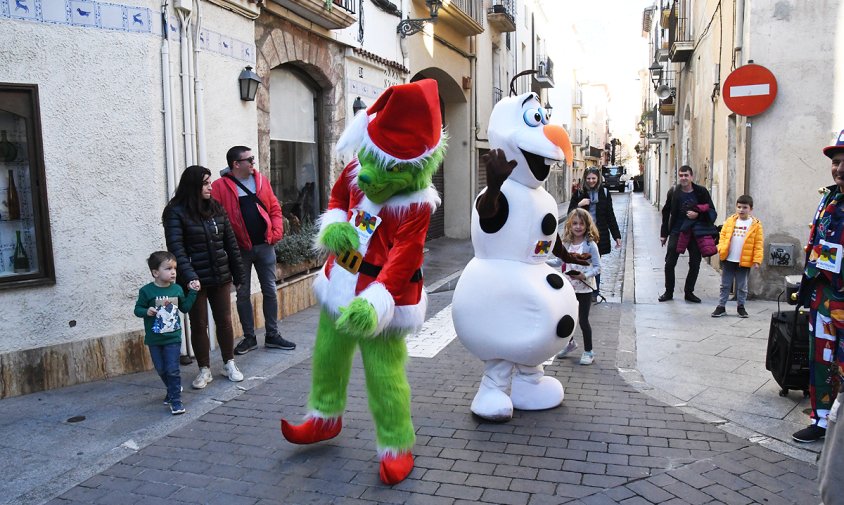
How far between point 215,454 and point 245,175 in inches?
115

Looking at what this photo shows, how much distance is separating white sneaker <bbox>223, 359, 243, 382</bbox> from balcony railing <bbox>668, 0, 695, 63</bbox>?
13.8 meters

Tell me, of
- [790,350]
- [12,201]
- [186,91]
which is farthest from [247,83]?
[790,350]

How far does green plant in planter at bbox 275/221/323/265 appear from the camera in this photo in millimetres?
8172

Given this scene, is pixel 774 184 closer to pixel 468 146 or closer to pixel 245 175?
pixel 245 175

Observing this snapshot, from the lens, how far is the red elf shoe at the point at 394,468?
12.3 ft

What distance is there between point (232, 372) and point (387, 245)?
8.22 ft

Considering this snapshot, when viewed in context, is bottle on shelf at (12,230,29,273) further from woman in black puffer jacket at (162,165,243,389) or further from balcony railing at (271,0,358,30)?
balcony railing at (271,0,358,30)

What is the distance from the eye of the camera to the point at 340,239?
12.5ft

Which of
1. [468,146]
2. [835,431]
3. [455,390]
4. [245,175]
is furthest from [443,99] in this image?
[835,431]

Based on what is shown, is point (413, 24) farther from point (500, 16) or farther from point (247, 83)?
point (500, 16)

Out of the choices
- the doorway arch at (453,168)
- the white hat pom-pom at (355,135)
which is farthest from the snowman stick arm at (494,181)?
the doorway arch at (453,168)

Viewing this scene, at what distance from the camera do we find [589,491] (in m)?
3.69

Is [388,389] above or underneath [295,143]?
underneath

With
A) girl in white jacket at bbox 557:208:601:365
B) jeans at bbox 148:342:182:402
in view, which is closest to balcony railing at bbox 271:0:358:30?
girl in white jacket at bbox 557:208:601:365
